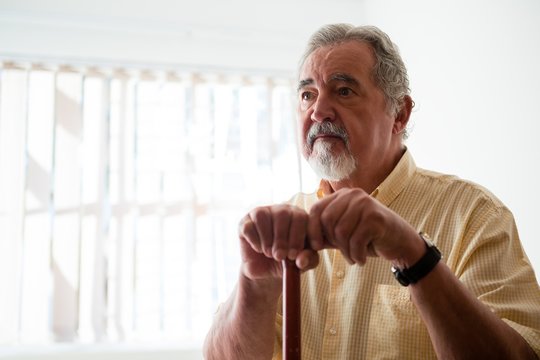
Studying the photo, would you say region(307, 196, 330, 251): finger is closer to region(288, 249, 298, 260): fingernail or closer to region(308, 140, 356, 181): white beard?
region(288, 249, 298, 260): fingernail

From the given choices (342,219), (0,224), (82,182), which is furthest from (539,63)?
(0,224)

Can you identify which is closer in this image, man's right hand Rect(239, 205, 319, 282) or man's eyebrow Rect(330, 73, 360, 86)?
man's right hand Rect(239, 205, 319, 282)

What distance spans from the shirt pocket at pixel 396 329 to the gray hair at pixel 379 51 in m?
0.56

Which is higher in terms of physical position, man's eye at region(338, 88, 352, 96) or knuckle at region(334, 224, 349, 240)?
man's eye at region(338, 88, 352, 96)

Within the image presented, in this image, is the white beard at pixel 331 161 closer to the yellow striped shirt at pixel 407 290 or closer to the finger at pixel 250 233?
the yellow striped shirt at pixel 407 290

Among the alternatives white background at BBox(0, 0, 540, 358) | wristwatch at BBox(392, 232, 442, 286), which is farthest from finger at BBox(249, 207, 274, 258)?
white background at BBox(0, 0, 540, 358)

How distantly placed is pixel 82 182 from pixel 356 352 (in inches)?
97.3

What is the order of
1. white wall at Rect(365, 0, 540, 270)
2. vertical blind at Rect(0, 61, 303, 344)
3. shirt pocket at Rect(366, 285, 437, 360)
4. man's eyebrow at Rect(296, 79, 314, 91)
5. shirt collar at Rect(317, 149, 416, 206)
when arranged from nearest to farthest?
1. shirt pocket at Rect(366, 285, 437, 360)
2. shirt collar at Rect(317, 149, 416, 206)
3. man's eyebrow at Rect(296, 79, 314, 91)
4. white wall at Rect(365, 0, 540, 270)
5. vertical blind at Rect(0, 61, 303, 344)

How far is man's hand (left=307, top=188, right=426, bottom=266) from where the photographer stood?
0.78m

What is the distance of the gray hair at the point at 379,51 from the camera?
1467 mm

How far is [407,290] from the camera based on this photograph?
1.15 m

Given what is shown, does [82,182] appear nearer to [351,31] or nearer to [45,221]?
[45,221]

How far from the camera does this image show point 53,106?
10.7 ft

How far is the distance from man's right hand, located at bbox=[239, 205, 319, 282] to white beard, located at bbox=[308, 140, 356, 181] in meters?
0.52
